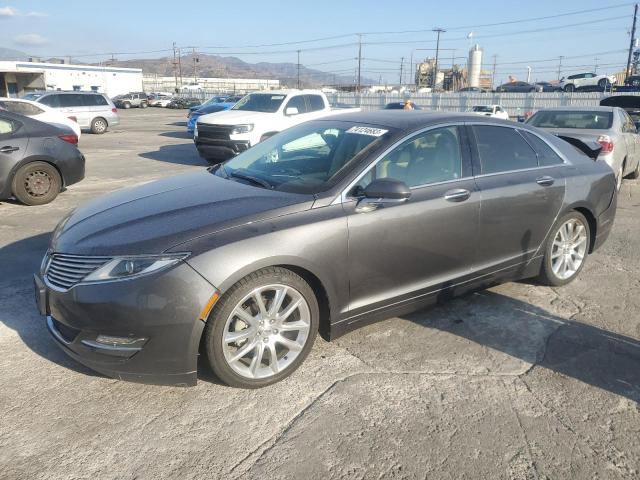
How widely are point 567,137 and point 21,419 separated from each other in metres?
8.09

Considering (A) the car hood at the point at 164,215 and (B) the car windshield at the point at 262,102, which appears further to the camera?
(B) the car windshield at the point at 262,102

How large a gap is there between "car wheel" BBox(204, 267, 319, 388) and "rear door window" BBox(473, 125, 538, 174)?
1883 mm

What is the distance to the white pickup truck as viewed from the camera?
1153 centimetres

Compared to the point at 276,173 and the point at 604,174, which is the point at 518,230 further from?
the point at 276,173

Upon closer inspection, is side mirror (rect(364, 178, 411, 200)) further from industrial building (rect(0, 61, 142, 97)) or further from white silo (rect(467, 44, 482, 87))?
white silo (rect(467, 44, 482, 87))

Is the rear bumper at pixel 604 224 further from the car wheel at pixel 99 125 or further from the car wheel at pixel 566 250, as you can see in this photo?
the car wheel at pixel 99 125

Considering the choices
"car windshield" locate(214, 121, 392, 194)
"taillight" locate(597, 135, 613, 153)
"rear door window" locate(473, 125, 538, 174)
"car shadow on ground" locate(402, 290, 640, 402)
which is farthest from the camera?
"taillight" locate(597, 135, 613, 153)

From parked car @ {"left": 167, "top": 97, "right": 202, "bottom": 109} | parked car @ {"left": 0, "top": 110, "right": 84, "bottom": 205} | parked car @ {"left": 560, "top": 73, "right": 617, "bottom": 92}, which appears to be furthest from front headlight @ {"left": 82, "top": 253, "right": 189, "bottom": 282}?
parked car @ {"left": 560, "top": 73, "right": 617, "bottom": 92}

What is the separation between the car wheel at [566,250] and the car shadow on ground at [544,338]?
47 centimetres

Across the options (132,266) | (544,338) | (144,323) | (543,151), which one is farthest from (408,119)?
(144,323)

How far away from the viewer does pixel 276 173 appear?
375 cm

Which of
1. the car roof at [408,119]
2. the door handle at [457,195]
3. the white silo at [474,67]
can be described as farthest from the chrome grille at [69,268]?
the white silo at [474,67]

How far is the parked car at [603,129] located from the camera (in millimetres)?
8328

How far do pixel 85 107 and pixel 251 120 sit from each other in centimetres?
1117
